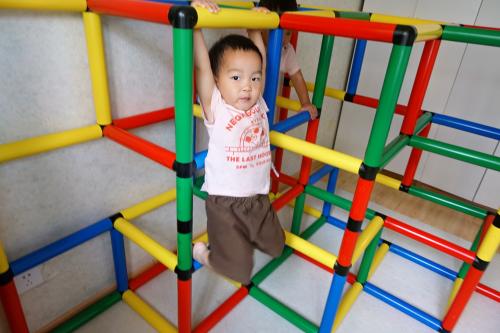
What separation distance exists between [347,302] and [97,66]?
131 centimetres

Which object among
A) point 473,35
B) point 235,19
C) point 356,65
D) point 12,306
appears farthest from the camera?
point 356,65

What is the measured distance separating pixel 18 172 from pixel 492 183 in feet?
8.45

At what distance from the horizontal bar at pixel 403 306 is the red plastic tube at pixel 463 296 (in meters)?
0.05

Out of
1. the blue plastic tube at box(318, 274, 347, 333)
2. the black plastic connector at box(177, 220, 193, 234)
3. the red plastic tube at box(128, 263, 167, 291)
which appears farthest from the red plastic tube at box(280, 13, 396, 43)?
the red plastic tube at box(128, 263, 167, 291)

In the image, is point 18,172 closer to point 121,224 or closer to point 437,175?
point 121,224

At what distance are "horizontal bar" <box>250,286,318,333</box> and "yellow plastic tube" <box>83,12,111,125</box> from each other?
3.05ft

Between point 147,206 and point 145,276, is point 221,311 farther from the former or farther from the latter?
point 147,206

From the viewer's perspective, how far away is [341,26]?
0.87 meters

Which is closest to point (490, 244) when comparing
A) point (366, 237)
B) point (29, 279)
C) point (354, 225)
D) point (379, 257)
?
point (366, 237)

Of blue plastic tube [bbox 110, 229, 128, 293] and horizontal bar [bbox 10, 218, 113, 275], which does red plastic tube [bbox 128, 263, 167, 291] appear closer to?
blue plastic tube [bbox 110, 229, 128, 293]

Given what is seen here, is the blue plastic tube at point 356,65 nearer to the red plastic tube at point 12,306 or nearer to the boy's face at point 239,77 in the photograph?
the boy's face at point 239,77

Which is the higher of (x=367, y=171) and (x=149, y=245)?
(x=367, y=171)

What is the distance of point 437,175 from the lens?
245cm

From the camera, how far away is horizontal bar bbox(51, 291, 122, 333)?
1.28 metres
